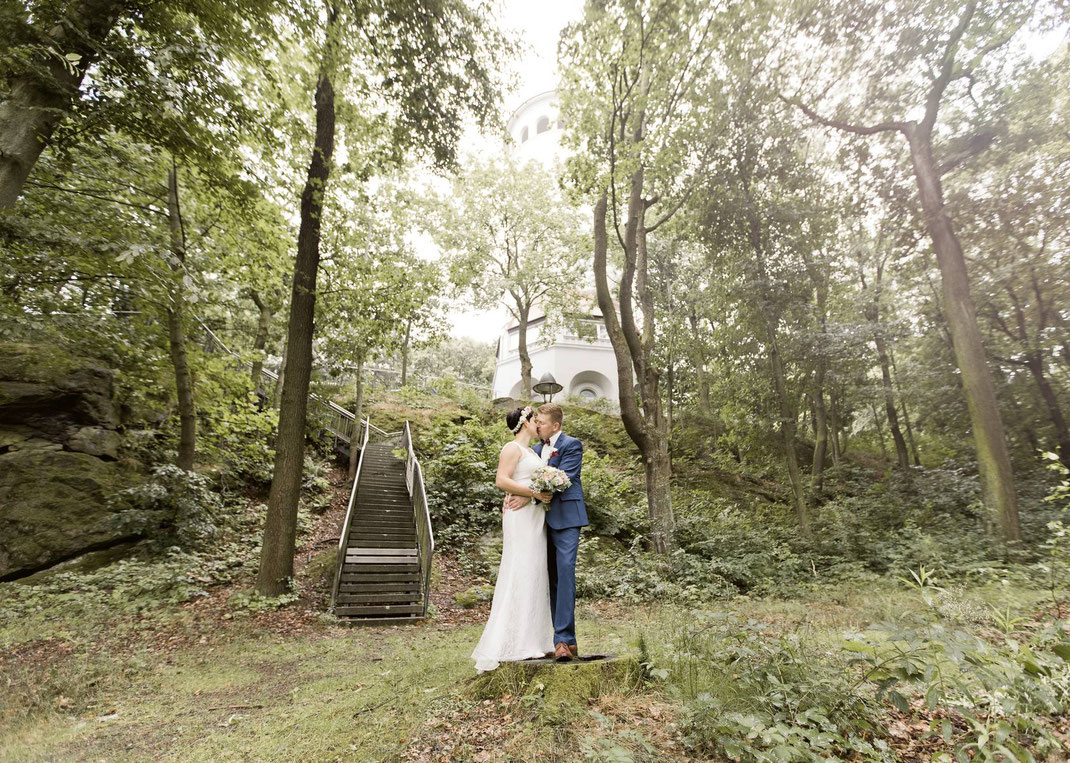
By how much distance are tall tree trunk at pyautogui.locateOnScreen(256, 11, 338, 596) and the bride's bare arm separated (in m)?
6.23

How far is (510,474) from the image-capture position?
3900mm

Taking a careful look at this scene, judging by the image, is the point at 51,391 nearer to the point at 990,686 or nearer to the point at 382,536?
the point at 382,536

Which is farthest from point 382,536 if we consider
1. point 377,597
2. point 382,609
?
point 382,609

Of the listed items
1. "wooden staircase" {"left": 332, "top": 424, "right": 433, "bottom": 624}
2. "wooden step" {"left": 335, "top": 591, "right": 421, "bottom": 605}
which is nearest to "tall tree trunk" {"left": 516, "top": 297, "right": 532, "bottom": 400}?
"wooden staircase" {"left": 332, "top": 424, "right": 433, "bottom": 624}

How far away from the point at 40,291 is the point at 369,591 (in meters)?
7.83

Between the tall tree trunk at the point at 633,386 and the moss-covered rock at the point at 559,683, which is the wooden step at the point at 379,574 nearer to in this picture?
the tall tree trunk at the point at 633,386

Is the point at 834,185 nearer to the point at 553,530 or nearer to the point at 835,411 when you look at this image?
the point at 835,411

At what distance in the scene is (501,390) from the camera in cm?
3331

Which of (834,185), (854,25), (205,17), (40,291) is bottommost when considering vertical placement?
(40,291)

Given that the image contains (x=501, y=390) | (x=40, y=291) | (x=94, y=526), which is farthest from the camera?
(x=501, y=390)

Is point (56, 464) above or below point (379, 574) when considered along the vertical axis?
above

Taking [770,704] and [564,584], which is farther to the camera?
[564,584]

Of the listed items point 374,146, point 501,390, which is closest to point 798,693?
point 374,146

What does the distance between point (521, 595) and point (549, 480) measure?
927 mm
